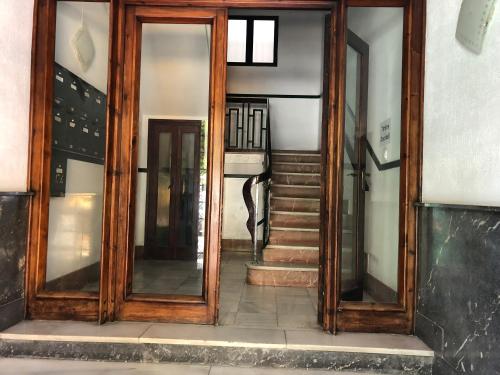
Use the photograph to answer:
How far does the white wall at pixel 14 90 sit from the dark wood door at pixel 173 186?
3.71 feet

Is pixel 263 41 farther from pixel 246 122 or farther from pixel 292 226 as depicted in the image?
pixel 292 226

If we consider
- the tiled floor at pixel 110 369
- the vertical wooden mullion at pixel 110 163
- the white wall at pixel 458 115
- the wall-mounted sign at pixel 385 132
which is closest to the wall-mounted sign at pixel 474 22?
the white wall at pixel 458 115

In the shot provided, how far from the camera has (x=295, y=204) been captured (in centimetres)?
524

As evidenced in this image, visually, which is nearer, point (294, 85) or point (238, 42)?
point (294, 85)

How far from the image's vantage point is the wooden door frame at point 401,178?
2486mm

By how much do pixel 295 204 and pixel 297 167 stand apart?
52.7 inches

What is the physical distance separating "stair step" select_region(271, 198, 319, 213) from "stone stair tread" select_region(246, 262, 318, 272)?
48.8 inches

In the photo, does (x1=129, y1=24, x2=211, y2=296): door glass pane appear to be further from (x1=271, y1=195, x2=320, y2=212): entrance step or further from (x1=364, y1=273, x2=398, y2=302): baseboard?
(x1=271, y1=195, x2=320, y2=212): entrance step

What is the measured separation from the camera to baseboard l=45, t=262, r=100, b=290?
269 centimetres

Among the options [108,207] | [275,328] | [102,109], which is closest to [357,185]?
[275,328]

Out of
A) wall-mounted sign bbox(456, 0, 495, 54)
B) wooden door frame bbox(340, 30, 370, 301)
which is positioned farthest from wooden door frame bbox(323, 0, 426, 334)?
wall-mounted sign bbox(456, 0, 495, 54)

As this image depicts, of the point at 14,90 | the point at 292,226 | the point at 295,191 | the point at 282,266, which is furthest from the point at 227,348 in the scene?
the point at 295,191

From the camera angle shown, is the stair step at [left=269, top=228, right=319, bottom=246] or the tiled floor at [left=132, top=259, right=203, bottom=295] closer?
the tiled floor at [left=132, top=259, right=203, bottom=295]

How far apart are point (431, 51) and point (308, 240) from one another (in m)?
2.68
